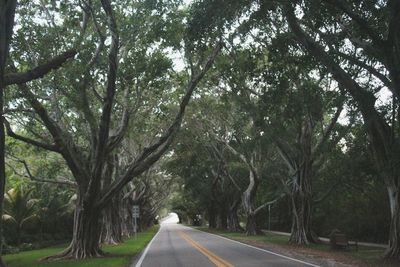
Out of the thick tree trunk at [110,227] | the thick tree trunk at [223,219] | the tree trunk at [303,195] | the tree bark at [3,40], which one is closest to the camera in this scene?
the tree bark at [3,40]

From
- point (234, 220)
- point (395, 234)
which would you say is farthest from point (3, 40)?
point (234, 220)

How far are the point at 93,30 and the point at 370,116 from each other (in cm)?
1277

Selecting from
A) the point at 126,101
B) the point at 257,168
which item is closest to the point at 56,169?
the point at 126,101

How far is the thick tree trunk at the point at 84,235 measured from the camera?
78.5 ft

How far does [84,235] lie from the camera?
24.3 m

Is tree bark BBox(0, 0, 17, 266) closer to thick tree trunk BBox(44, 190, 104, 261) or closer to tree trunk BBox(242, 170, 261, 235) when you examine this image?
thick tree trunk BBox(44, 190, 104, 261)

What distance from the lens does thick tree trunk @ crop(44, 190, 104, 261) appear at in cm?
2392

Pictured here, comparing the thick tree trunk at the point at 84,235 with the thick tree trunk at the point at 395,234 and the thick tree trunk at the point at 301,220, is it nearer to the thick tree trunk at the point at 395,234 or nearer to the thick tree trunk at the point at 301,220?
the thick tree trunk at the point at 301,220

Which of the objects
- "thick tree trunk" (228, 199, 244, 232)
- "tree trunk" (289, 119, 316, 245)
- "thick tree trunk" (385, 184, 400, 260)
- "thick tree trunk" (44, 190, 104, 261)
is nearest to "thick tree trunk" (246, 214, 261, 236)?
"thick tree trunk" (228, 199, 244, 232)

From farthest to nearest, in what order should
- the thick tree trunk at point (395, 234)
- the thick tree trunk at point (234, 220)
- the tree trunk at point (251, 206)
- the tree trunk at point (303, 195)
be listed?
the thick tree trunk at point (234, 220) → the tree trunk at point (251, 206) → the tree trunk at point (303, 195) → the thick tree trunk at point (395, 234)

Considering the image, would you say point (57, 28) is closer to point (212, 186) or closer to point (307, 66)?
point (307, 66)

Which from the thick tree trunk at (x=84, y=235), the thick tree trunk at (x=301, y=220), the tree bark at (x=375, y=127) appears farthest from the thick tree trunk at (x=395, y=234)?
the thick tree trunk at (x=84, y=235)

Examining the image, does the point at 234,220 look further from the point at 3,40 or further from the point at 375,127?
the point at 3,40

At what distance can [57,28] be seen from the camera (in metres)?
20.7
